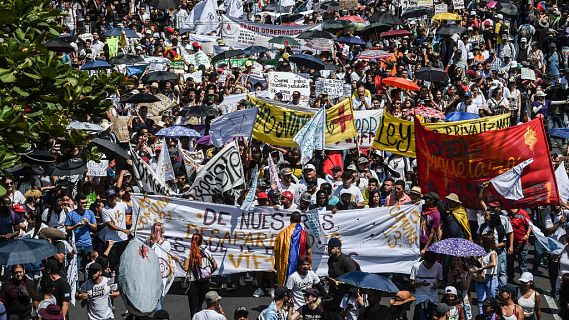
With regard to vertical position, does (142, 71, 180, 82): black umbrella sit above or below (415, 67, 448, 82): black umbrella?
below

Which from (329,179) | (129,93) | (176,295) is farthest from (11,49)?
(129,93)

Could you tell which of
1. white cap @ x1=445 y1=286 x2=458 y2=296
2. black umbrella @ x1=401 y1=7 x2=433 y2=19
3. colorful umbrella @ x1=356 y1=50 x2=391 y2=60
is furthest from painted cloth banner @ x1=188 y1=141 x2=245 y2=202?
black umbrella @ x1=401 y1=7 x2=433 y2=19

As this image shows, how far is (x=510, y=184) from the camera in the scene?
1742 cm

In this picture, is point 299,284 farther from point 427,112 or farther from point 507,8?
point 507,8

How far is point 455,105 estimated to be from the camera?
83.6 ft

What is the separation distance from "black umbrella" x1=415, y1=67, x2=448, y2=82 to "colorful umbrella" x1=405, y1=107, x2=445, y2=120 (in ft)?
12.6

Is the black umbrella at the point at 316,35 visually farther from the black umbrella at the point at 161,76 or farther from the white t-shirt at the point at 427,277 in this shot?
→ the white t-shirt at the point at 427,277

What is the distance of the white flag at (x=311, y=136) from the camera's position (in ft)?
66.1

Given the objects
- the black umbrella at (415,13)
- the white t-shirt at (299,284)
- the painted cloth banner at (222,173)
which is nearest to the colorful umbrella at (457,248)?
the white t-shirt at (299,284)

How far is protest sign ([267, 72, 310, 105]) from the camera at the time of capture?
943 inches

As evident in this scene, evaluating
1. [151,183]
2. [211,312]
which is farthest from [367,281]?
[151,183]

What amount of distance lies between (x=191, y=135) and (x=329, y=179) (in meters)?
3.08

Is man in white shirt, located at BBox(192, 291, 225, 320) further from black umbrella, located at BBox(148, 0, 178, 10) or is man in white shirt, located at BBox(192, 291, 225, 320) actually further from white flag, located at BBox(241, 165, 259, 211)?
black umbrella, located at BBox(148, 0, 178, 10)

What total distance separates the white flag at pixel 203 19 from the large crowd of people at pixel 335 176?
0.81 feet
